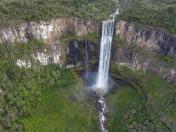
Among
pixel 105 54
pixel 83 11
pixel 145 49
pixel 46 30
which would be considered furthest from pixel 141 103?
pixel 46 30

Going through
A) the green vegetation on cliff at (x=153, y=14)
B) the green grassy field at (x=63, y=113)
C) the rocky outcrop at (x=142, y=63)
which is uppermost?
the green vegetation on cliff at (x=153, y=14)

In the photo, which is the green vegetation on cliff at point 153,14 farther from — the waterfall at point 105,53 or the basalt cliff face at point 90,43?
the waterfall at point 105,53

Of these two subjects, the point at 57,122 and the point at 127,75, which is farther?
the point at 127,75

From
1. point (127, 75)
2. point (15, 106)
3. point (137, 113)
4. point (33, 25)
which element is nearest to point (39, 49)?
point (33, 25)

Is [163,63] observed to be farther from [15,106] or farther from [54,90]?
[15,106]

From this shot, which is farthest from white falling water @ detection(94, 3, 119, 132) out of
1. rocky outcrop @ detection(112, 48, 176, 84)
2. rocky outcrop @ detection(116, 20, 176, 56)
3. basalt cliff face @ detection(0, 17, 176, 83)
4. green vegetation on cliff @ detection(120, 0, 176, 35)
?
green vegetation on cliff @ detection(120, 0, 176, 35)

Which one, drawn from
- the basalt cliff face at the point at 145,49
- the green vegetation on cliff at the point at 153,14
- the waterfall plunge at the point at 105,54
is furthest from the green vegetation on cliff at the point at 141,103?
the green vegetation on cliff at the point at 153,14
